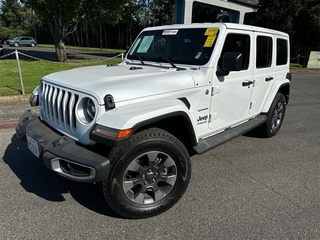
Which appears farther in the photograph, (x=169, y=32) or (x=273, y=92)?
(x=273, y=92)

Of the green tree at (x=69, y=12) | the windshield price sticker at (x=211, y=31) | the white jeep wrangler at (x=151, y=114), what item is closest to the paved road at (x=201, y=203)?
the white jeep wrangler at (x=151, y=114)

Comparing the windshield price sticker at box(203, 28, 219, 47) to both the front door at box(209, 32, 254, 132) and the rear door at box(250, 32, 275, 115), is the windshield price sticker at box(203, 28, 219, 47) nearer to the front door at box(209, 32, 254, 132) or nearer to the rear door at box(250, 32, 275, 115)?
the front door at box(209, 32, 254, 132)

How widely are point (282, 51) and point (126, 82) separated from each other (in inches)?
136

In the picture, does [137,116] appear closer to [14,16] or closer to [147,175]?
[147,175]

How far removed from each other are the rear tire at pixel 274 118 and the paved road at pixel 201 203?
561mm

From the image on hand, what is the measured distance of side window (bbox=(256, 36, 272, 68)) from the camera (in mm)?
3959

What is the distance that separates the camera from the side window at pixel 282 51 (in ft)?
15.1

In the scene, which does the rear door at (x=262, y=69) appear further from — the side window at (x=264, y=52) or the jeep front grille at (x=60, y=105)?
the jeep front grille at (x=60, y=105)

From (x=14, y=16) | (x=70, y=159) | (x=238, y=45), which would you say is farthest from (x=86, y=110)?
(x=14, y=16)

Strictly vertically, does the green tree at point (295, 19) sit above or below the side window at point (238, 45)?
above

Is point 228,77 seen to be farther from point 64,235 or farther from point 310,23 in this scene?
point 310,23

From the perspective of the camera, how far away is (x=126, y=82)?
2596 millimetres

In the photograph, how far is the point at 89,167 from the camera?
2.19 meters

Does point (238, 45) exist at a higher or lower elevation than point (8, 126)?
higher
